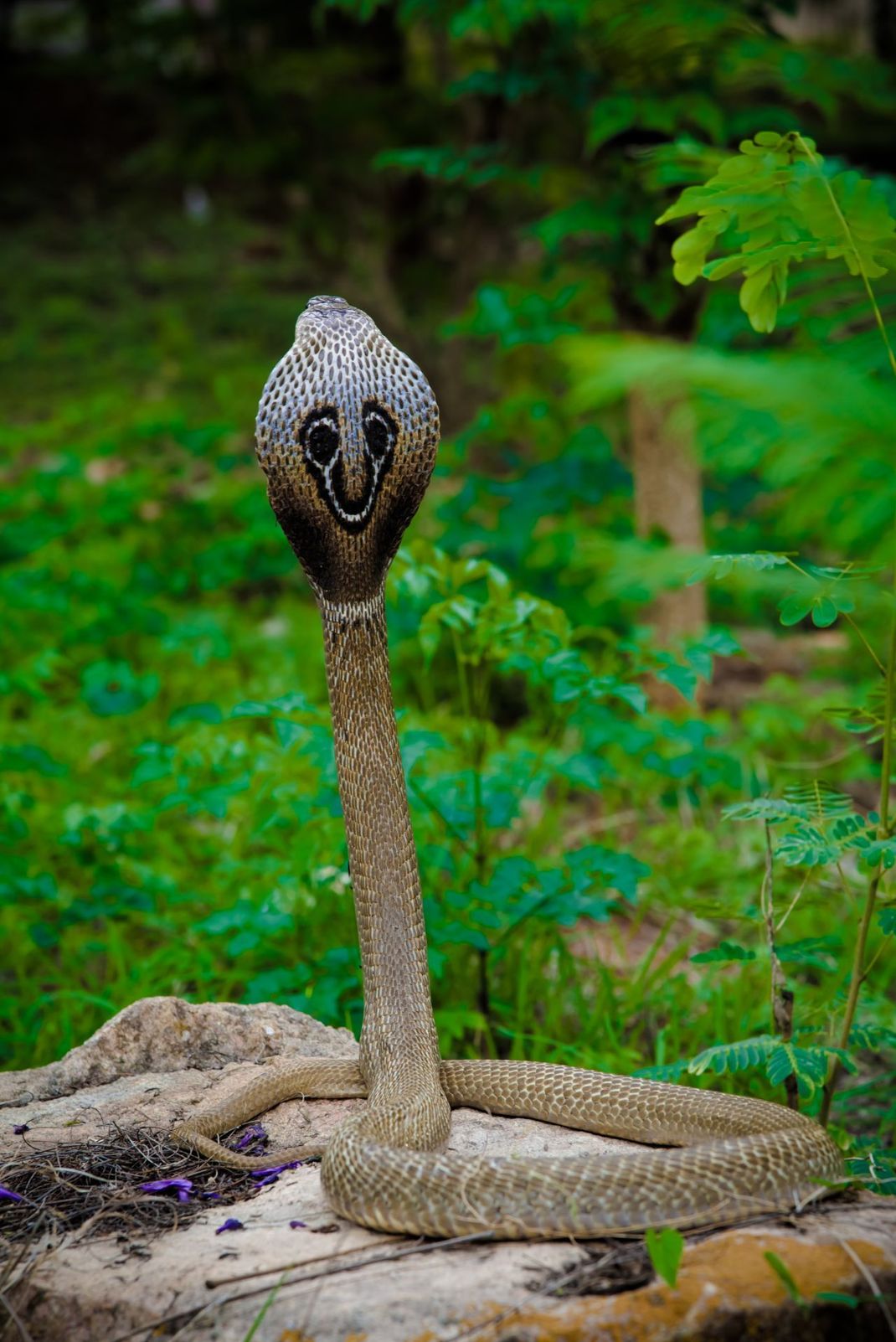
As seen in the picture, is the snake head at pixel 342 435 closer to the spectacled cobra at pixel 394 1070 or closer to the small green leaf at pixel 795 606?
the spectacled cobra at pixel 394 1070

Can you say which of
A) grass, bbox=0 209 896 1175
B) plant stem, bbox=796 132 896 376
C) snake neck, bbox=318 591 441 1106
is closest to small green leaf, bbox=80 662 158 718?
grass, bbox=0 209 896 1175

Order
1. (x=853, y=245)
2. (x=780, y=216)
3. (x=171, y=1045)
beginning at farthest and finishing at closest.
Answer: (x=171, y=1045), (x=780, y=216), (x=853, y=245)

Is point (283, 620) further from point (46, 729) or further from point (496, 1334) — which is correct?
point (496, 1334)

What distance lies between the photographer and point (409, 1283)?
7.57 feet

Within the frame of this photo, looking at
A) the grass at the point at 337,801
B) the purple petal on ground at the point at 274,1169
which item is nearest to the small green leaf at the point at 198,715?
the grass at the point at 337,801

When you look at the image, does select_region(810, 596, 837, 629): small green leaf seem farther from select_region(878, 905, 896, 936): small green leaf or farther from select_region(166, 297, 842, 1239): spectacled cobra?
select_region(166, 297, 842, 1239): spectacled cobra

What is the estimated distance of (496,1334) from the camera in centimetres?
211

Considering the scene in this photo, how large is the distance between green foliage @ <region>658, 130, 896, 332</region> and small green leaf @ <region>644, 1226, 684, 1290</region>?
195 cm

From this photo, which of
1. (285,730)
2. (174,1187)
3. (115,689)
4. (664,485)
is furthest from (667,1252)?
(664,485)

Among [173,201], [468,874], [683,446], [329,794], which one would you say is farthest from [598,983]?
[173,201]

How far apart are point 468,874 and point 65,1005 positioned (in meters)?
1.52

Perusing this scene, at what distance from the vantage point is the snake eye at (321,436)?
2857 millimetres

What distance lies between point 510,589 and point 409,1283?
2332mm

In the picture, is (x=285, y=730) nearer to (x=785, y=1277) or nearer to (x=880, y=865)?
(x=880, y=865)
